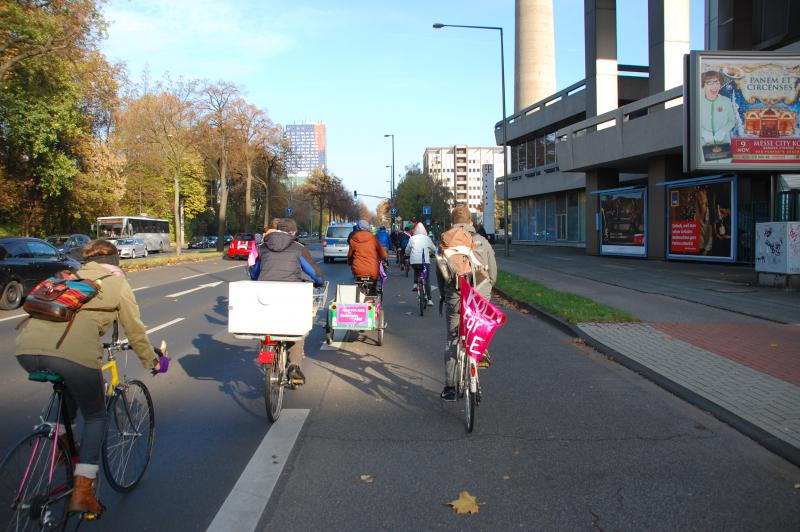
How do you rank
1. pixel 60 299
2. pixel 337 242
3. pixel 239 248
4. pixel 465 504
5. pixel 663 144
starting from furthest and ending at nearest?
1. pixel 239 248
2. pixel 337 242
3. pixel 663 144
4. pixel 465 504
5. pixel 60 299

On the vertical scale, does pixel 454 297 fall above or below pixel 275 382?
above

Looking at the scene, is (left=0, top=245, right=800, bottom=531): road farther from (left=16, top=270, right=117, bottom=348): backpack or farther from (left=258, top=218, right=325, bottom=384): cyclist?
(left=16, top=270, right=117, bottom=348): backpack

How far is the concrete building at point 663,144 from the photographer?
21.7 metres

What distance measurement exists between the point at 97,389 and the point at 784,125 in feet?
63.6

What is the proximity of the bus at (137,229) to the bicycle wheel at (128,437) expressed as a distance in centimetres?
4184

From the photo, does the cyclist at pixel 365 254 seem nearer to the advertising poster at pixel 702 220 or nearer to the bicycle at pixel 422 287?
the bicycle at pixel 422 287

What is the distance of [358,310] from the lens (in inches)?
342

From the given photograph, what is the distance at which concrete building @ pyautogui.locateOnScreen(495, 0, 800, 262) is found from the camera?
2166 cm

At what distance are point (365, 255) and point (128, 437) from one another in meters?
5.80

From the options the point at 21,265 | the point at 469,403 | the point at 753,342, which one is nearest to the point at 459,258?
the point at 469,403

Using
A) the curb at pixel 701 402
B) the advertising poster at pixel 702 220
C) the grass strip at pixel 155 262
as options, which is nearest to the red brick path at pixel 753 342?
the curb at pixel 701 402

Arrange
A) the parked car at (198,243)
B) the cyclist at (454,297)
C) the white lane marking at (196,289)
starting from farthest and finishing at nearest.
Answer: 1. the parked car at (198,243)
2. the white lane marking at (196,289)
3. the cyclist at (454,297)

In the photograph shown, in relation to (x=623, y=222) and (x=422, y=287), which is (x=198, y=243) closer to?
(x=623, y=222)

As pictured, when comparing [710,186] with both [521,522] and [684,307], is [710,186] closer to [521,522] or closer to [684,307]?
[684,307]
